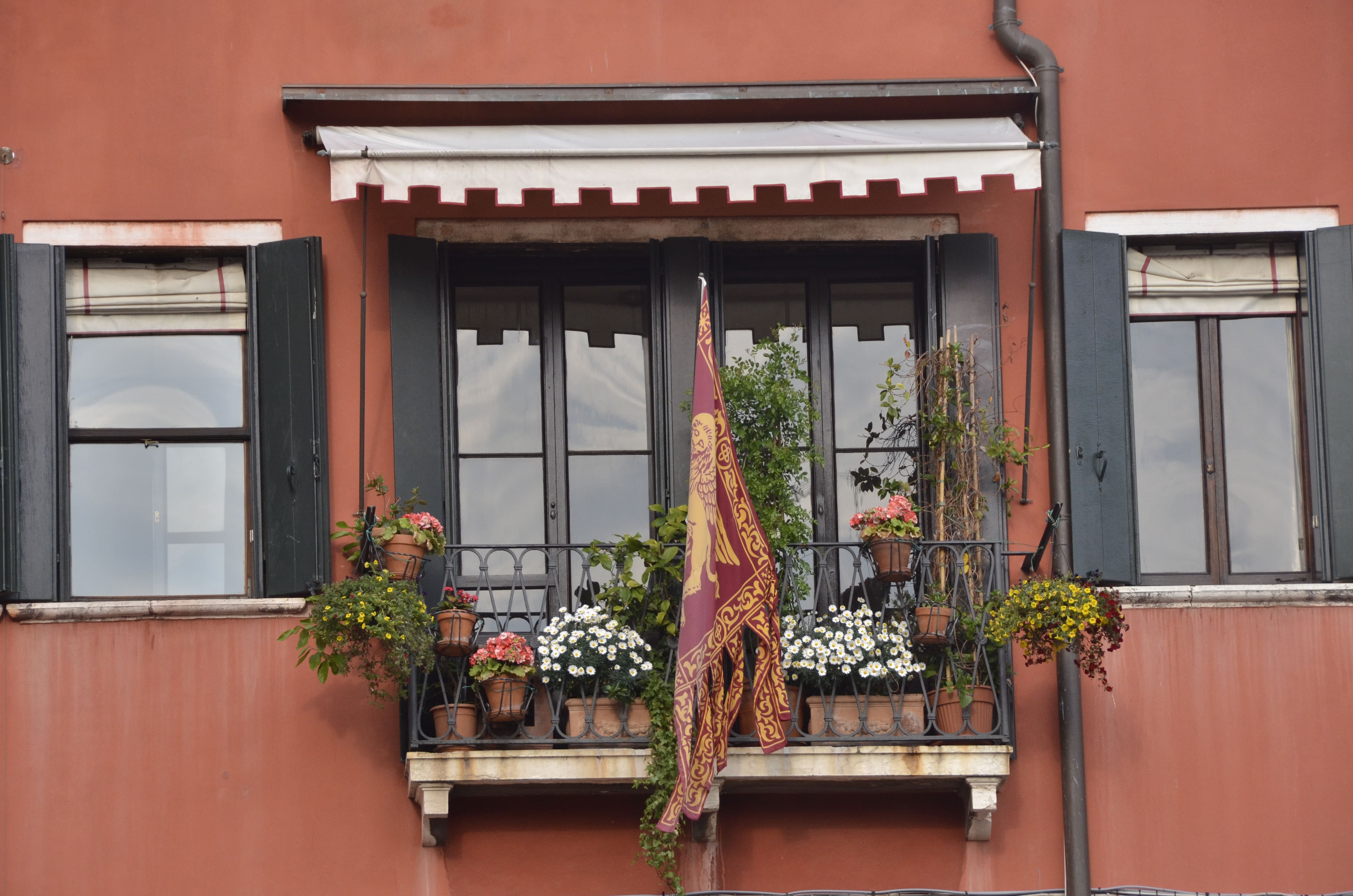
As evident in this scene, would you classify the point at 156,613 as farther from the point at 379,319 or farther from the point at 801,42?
the point at 801,42

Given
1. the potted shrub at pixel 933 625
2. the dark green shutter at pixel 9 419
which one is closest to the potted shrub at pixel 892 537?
the potted shrub at pixel 933 625

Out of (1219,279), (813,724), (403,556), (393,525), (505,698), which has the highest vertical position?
(1219,279)

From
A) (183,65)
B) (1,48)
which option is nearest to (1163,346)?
(183,65)

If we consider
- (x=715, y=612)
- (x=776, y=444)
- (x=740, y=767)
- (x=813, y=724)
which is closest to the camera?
(x=715, y=612)

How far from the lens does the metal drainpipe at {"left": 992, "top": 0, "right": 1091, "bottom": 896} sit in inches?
306

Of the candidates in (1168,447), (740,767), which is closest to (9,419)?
(740,767)

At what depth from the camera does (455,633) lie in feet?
24.5

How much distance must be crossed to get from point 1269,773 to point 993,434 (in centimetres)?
172

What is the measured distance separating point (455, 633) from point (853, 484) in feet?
6.23

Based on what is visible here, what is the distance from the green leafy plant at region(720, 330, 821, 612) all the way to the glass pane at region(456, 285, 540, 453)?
884 millimetres

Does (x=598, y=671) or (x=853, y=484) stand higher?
(x=853, y=484)

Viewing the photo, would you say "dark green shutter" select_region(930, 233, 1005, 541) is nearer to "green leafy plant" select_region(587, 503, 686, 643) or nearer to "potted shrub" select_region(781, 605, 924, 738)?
"potted shrub" select_region(781, 605, 924, 738)

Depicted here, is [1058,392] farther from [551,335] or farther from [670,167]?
[551,335]

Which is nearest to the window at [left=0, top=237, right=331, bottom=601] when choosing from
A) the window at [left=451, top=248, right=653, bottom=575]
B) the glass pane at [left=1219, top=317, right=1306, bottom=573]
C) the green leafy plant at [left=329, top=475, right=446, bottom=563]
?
the green leafy plant at [left=329, top=475, right=446, bottom=563]
